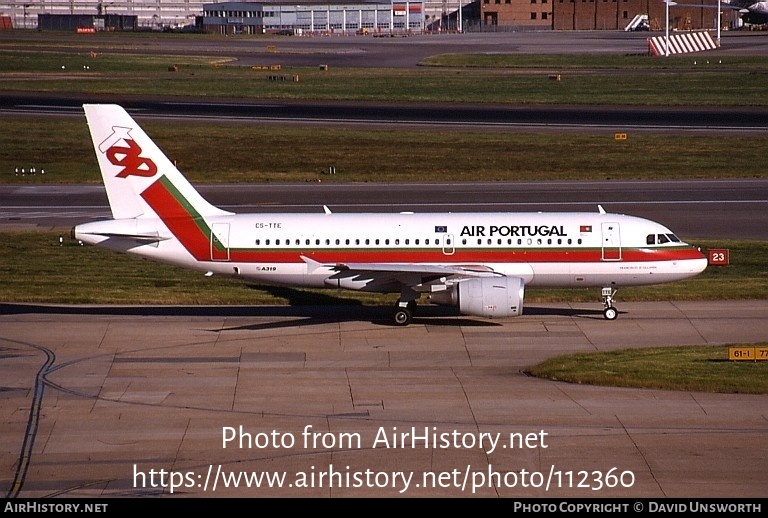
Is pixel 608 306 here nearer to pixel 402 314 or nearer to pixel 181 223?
pixel 402 314

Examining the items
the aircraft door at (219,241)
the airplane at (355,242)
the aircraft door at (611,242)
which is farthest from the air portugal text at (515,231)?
the aircraft door at (219,241)

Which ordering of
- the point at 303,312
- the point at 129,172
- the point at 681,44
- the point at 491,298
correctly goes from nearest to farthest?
the point at 491,298, the point at 129,172, the point at 303,312, the point at 681,44

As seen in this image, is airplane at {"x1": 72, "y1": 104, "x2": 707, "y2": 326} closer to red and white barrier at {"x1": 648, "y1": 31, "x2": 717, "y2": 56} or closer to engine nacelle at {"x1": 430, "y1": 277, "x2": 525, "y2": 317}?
engine nacelle at {"x1": 430, "y1": 277, "x2": 525, "y2": 317}

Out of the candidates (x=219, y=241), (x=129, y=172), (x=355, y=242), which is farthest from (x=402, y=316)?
(x=129, y=172)

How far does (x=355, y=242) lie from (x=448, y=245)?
10.2ft

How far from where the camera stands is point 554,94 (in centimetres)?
10338

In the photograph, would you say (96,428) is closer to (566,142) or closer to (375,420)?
(375,420)

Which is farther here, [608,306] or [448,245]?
[608,306]

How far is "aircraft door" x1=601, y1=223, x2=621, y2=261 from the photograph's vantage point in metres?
38.1

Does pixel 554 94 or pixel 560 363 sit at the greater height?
pixel 554 94

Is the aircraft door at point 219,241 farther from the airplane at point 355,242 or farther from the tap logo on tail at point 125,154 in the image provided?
the tap logo on tail at point 125,154

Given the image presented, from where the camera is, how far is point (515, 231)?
38031 millimetres
